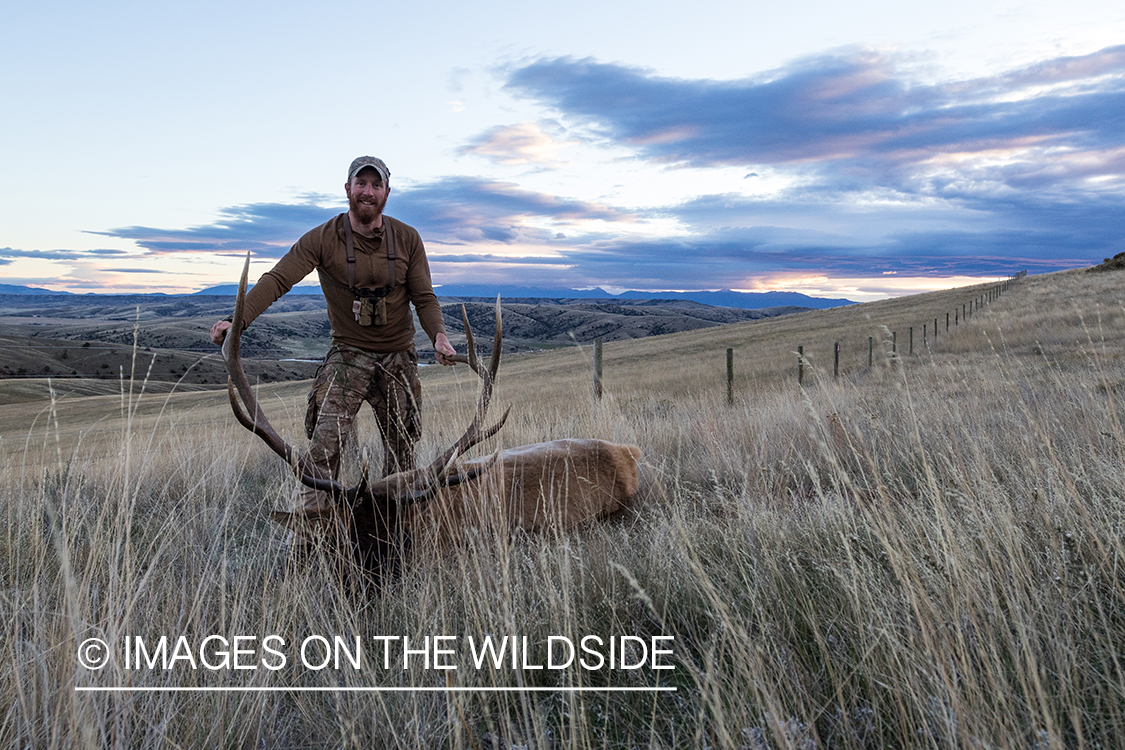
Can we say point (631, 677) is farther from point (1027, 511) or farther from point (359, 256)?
point (359, 256)

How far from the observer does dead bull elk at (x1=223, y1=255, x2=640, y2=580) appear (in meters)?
3.05

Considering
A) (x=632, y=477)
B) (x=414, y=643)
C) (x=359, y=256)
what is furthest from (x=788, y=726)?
(x=359, y=256)

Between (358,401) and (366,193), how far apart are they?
4.53 ft

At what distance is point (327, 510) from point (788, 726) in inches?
85.1

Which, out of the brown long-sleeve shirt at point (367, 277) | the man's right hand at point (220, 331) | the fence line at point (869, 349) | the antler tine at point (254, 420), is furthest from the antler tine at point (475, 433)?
the fence line at point (869, 349)

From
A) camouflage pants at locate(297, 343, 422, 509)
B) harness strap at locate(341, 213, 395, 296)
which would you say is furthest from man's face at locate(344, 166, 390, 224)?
camouflage pants at locate(297, 343, 422, 509)

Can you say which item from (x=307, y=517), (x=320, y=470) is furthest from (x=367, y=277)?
(x=307, y=517)

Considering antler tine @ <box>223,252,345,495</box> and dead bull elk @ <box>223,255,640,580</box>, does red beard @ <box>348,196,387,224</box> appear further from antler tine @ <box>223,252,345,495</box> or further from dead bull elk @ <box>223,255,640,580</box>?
antler tine @ <box>223,252,345,495</box>

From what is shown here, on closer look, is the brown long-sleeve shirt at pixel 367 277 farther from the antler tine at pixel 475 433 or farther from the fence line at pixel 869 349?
the fence line at pixel 869 349

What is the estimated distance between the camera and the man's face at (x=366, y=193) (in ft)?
13.8

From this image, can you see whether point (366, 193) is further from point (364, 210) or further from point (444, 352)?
point (444, 352)

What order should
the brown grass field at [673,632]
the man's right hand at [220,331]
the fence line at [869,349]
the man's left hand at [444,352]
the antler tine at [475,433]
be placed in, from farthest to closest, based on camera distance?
1. the fence line at [869,349]
2. the man's left hand at [444,352]
3. the man's right hand at [220,331]
4. the antler tine at [475,433]
5. the brown grass field at [673,632]

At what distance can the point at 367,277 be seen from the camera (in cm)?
441

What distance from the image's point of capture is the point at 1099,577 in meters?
2.38
